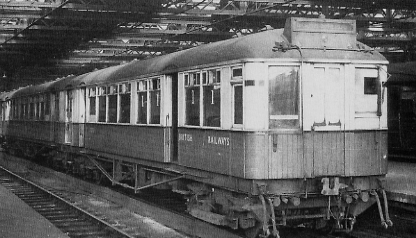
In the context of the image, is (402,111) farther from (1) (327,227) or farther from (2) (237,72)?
(2) (237,72)

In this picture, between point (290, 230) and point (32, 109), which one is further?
point (32, 109)

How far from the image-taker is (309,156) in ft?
30.9

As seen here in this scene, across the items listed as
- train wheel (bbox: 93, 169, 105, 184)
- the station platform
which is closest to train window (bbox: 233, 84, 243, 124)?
the station platform

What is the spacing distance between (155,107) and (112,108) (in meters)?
3.16

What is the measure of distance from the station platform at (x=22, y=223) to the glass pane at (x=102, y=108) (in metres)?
3.61

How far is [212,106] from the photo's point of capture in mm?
10227

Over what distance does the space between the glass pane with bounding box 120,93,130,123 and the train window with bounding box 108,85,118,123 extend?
0.50 meters

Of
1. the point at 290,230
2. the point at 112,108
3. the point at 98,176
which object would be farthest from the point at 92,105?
the point at 290,230

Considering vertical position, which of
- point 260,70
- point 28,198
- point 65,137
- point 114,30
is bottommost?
point 28,198

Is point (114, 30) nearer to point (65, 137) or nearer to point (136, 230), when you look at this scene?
point (65, 137)

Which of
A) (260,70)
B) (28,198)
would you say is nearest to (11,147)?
(28,198)

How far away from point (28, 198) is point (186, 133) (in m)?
6.97

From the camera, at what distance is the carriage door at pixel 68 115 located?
19344 mm

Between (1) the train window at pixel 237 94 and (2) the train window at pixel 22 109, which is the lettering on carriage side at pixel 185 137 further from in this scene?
(2) the train window at pixel 22 109
